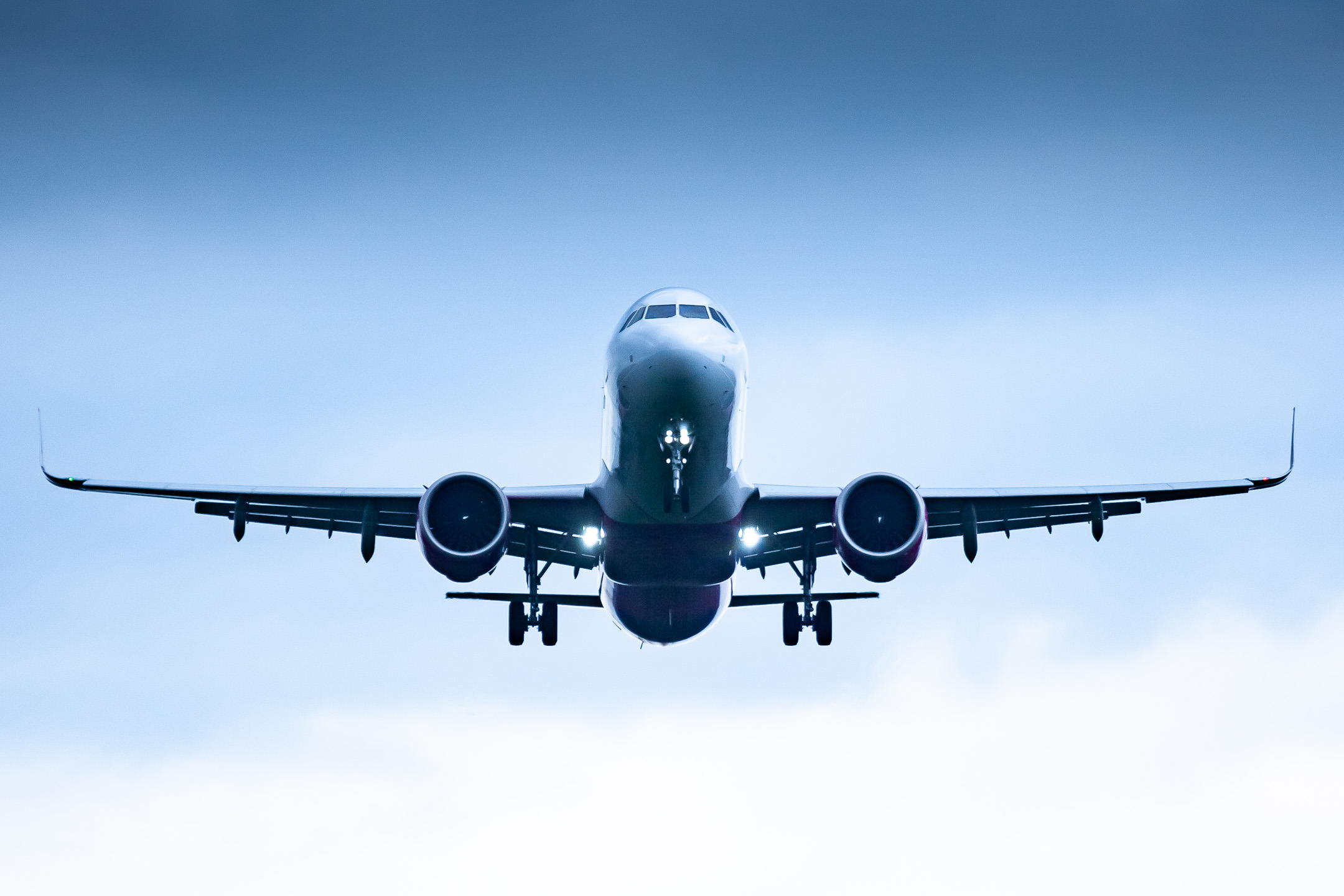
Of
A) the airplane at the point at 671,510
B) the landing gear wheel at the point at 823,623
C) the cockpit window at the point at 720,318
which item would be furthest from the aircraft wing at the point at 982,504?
the cockpit window at the point at 720,318

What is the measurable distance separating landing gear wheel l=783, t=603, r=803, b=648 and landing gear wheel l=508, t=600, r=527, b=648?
6.25m

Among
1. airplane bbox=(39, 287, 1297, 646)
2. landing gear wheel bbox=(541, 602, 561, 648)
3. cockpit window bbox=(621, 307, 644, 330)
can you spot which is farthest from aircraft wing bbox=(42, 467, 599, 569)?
cockpit window bbox=(621, 307, 644, 330)

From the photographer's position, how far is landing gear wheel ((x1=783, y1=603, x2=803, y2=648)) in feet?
106

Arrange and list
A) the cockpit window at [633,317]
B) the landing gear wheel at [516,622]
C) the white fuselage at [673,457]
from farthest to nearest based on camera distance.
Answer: the landing gear wheel at [516,622]
the cockpit window at [633,317]
the white fuselage at [673,457]

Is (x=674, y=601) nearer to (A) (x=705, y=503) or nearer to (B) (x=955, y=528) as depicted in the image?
(A) (x=705, y=503)

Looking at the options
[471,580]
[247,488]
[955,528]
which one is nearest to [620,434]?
[471,580]

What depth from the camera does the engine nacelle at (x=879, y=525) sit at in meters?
24.8

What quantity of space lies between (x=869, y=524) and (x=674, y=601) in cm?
499

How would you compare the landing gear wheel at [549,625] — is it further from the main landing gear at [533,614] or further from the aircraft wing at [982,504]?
the aircraft wing at [982,504]

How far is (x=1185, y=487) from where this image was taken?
2747 centimetres

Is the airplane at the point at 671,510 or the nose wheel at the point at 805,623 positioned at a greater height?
the airplane at the point at 671,510

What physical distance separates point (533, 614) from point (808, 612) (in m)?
6.24

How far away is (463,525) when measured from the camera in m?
24.9

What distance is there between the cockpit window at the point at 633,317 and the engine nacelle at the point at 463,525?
3.92m
